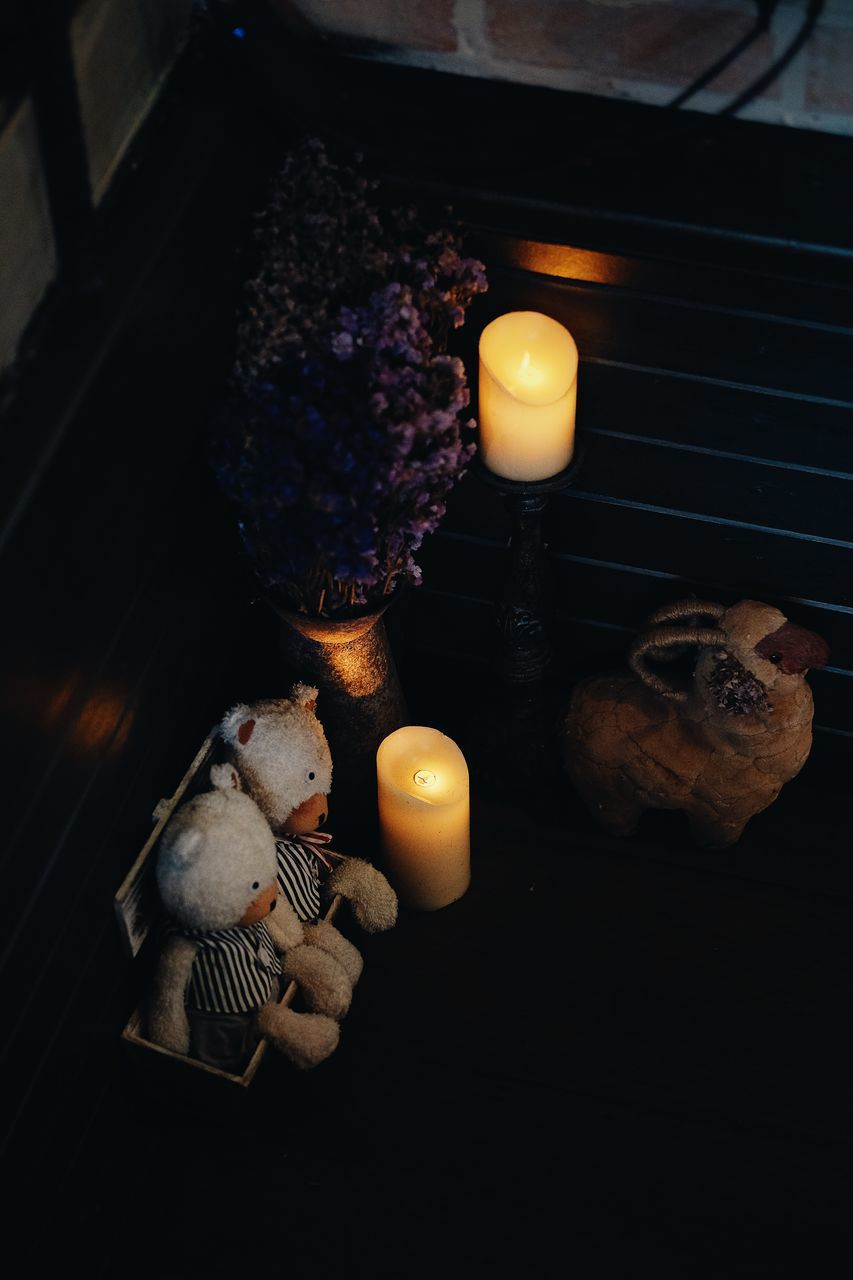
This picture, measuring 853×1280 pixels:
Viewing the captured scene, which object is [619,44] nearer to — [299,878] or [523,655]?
[523,655]

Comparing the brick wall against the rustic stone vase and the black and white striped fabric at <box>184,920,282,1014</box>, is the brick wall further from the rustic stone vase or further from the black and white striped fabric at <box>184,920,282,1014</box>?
the black and white striped fabric at <box>184,920,282,1014</box>

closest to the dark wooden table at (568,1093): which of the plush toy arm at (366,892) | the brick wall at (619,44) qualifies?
the plush toy arm at (366,892)

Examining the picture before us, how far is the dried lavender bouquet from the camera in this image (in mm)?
1285

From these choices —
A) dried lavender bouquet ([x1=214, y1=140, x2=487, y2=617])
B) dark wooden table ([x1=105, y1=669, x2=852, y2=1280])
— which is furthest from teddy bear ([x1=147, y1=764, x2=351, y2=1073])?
dried lavender bouquet ([x1=214, y1=140, x2=487, y2=617])

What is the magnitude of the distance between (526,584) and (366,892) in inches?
15.9

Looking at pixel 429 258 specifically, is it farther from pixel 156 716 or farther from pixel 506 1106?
pixel 506 1106

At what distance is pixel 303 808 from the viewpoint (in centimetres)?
162

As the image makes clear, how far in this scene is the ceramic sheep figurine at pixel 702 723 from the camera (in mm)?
1570

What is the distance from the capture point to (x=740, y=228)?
1.37 metres

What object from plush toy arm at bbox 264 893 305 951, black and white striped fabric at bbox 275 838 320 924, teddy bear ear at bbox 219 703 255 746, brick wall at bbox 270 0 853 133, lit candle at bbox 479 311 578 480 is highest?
brick wall at bbox 270 0 853 133

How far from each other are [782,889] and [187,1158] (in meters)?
0.78

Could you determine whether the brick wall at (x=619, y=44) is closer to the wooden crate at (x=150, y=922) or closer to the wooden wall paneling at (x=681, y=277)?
the wooden wall paneling at (x=681, y=277)

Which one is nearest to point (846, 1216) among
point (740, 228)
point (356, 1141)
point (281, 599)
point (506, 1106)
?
point (506, 1106)

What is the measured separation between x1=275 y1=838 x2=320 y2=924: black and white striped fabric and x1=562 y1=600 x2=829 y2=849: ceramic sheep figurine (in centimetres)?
36
